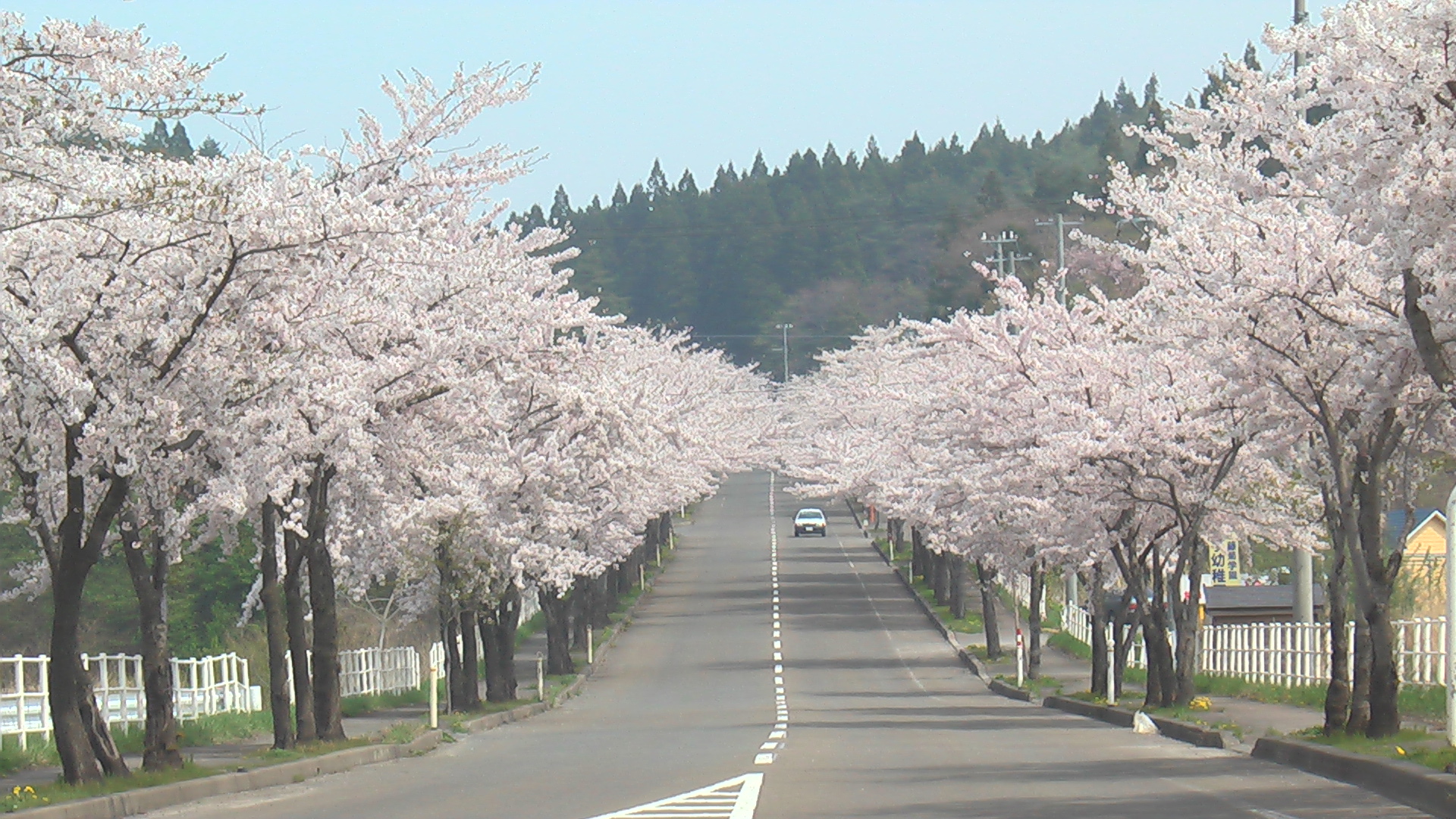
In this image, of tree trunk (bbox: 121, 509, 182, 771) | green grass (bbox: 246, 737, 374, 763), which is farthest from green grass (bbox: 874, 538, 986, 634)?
tree trunk (bbox: 121, 509, 182, 771)

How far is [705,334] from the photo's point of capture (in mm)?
162500

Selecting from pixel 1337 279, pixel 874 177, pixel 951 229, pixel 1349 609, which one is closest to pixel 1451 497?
pixel 1337 279

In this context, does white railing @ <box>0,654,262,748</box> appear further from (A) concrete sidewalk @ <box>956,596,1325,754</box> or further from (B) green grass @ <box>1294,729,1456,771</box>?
(A) concrete sidewalk @ <box>956,596,1325,754</box>

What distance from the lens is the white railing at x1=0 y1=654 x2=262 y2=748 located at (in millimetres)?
19203

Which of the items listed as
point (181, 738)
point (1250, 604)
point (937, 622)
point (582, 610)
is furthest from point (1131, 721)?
point (937, 622)

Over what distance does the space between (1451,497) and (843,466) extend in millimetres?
62238

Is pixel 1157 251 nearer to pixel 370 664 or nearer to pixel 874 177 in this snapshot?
pixel 370 664

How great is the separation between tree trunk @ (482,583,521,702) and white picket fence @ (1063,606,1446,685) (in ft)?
47.7

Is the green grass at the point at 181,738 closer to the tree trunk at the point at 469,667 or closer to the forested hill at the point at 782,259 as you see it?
the tree trunk at the point at 469,667

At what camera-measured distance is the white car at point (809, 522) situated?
3585 inches

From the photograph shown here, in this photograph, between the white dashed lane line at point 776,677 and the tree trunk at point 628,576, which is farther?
the tree trunk at point 628,576

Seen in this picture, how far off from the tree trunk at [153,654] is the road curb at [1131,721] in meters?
11.3

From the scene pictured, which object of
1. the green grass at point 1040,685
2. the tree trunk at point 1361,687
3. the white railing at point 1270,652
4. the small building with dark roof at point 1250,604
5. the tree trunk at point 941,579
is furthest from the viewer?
the tree trunk at point 941,579

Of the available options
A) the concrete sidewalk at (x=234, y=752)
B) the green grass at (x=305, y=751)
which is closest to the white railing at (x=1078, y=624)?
the concrete sidewalk at (x=234, y=752)
